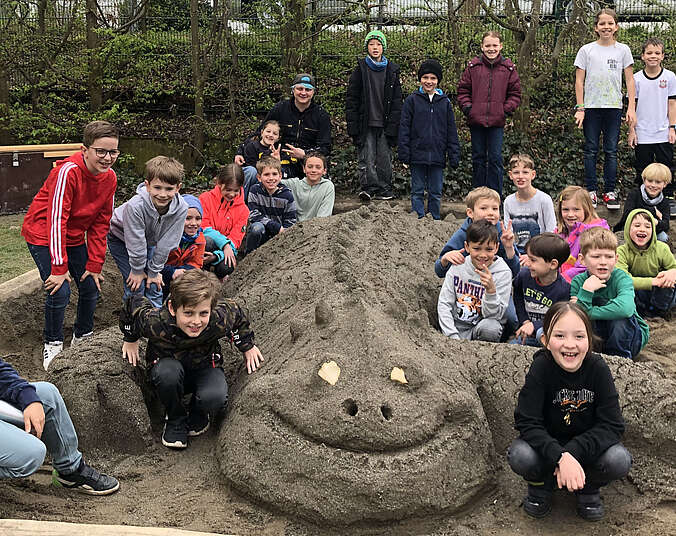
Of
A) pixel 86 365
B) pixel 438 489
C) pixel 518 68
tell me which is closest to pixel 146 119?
pixel 518 68

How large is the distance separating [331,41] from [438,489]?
10102mm

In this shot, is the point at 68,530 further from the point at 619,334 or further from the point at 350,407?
the point at 619,334

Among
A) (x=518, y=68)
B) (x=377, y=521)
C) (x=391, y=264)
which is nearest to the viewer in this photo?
(x=377, y=521)

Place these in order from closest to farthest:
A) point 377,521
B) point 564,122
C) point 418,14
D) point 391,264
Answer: point 377,521
point 391,264
point 564,122
point 418,14

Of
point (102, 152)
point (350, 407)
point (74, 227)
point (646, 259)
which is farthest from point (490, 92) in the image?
point (350, 407)

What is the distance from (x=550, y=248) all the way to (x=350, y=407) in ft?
6.55

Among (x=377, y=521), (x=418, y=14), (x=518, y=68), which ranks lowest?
(x=377, y=521)

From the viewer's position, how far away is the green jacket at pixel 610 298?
486cm

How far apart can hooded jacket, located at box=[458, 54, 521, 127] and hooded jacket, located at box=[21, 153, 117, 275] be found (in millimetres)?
4373

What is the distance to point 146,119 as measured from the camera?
12.5 metres

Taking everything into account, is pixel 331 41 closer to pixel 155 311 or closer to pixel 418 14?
pixel 418 14

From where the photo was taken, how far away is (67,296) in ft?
17.2

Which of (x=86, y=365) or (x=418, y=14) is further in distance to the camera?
(x=418, y=14)

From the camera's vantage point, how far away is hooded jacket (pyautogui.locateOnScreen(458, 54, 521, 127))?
8.34 meters
